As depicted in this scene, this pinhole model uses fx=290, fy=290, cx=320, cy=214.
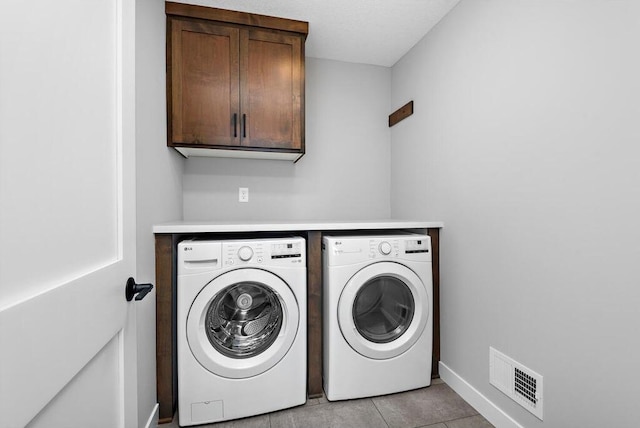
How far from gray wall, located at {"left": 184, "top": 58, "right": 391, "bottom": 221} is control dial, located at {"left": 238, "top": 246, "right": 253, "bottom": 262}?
89 centimetres

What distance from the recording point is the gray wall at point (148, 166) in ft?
4.25

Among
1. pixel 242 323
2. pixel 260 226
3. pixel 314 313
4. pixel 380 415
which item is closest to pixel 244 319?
pixel 242 323

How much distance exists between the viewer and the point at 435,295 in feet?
6.26

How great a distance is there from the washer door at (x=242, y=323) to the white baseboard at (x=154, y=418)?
1.03ft

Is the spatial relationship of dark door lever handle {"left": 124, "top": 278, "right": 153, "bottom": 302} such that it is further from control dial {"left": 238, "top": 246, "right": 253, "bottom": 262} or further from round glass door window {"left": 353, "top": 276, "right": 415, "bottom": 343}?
round glass door window {"left": 353, "top": 276, "right": 415, "bottom": 343}

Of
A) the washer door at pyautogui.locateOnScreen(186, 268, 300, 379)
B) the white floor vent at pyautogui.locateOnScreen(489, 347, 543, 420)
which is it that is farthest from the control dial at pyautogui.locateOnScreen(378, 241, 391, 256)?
the white floor vent at pyautogui.locateOnScreen(489, 347, 543, 420)

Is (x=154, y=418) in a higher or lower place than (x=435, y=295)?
lower

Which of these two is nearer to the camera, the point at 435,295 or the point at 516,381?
the point at 516,381

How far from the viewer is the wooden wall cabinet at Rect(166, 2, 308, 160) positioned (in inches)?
70.9

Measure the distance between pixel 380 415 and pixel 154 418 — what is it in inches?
45.6

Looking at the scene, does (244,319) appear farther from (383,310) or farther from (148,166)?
(148,166)
